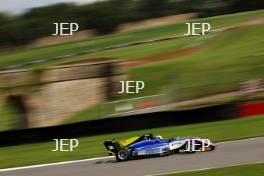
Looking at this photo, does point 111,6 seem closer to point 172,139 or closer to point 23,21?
point 23,21

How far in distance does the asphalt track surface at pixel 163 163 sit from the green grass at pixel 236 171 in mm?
305

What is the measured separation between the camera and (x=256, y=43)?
33.9 feet

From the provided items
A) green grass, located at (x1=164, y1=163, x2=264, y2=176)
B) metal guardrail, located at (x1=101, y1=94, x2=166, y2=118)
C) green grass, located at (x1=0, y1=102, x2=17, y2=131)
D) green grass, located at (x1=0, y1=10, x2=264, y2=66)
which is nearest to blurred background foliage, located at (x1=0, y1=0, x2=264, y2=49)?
green grass, located at (x1=0, y1=10, x2=264, y2=66)

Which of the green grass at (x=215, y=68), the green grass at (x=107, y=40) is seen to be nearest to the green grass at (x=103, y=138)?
the green grass at (x=215, y=68)

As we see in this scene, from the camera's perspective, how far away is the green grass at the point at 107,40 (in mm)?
9742

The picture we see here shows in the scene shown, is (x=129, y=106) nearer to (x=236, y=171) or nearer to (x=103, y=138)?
(x=103, y=138)

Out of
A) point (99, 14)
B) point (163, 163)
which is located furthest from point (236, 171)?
point (99, 14)

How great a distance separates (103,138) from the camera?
1006 centimetres

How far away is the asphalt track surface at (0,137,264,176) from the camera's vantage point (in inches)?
368

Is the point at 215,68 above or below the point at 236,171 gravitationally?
above

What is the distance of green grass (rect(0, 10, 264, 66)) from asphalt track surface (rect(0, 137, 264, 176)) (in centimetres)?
175

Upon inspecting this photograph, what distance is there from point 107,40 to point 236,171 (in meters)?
2.91

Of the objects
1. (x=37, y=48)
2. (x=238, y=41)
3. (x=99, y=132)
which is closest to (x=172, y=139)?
(x=99, y=132)

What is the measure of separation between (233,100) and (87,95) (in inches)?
95.0
